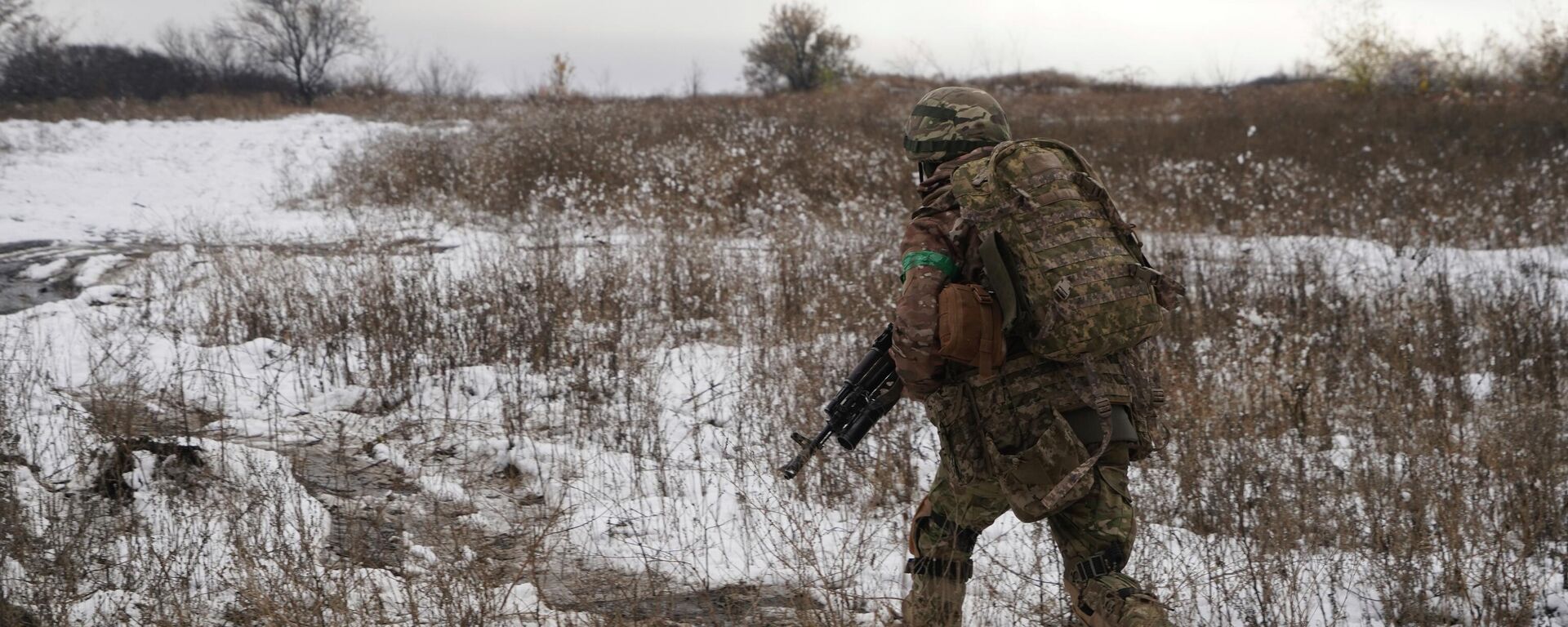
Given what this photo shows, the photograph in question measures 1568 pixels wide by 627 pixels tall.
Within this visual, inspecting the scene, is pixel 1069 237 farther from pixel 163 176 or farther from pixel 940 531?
pixel 163 176

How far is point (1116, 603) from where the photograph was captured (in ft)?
6.88

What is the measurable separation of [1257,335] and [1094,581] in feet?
14.3

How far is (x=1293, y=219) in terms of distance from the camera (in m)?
10.1

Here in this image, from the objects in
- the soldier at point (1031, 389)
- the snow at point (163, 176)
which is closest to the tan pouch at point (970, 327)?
the soldier at point (1031, 389)

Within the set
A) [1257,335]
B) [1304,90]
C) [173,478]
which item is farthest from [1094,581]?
[1304,90]

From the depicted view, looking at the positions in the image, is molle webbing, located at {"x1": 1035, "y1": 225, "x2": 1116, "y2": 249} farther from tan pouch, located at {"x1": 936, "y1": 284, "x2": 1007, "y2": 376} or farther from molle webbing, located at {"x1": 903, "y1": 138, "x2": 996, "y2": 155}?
molle webbing, located at {"x1": 903, "y1": 138, "x2": 996, "y2": 155}

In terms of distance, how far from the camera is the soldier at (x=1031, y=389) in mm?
2119

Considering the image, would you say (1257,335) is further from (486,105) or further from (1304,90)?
(1304,90)

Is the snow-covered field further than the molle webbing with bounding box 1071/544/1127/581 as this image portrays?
Yes

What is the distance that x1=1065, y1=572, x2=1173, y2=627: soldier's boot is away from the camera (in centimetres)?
205

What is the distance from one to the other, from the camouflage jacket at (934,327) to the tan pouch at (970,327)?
0.03m

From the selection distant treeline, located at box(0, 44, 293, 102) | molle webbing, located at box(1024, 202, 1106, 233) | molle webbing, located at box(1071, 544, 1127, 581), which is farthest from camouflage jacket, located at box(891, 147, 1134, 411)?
distant treeline, located at box(0, 44, 293, 102)

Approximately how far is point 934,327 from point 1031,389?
294mm

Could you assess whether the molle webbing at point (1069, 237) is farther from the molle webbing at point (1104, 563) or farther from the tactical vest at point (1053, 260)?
the molle webbing at point (1104, 563)
